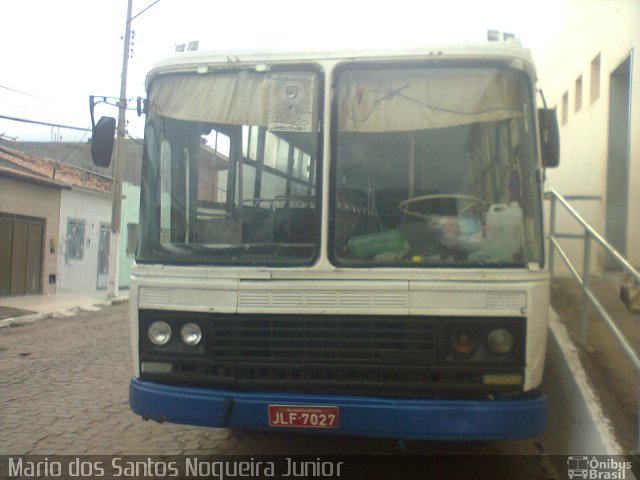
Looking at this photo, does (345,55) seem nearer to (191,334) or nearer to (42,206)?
(191,334)

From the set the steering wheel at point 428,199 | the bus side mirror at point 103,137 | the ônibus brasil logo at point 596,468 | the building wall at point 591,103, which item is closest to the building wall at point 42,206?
the building wall at point 591,103

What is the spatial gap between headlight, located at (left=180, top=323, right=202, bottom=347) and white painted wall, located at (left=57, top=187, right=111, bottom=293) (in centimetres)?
1740

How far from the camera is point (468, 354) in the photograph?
364cm

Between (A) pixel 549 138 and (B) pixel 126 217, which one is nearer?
(A) pixel 549 138

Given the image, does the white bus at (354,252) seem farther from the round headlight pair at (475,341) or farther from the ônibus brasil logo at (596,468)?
the ônibus brasil logo at (596,468)

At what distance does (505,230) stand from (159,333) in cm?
221

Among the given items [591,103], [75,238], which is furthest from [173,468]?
[75,238]

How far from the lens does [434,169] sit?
3.82 m

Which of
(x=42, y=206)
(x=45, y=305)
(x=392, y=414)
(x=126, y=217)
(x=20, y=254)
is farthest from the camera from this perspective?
(x=126, y=217)

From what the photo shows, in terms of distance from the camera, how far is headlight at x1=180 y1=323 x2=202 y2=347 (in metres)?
3.85

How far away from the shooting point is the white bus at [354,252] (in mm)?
3611

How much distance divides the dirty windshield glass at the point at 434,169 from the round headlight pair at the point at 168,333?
0.99 m

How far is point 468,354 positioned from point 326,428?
92 centimetres

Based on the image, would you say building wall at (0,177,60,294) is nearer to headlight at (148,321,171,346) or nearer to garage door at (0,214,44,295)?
garage door at (0,214,44,295)
